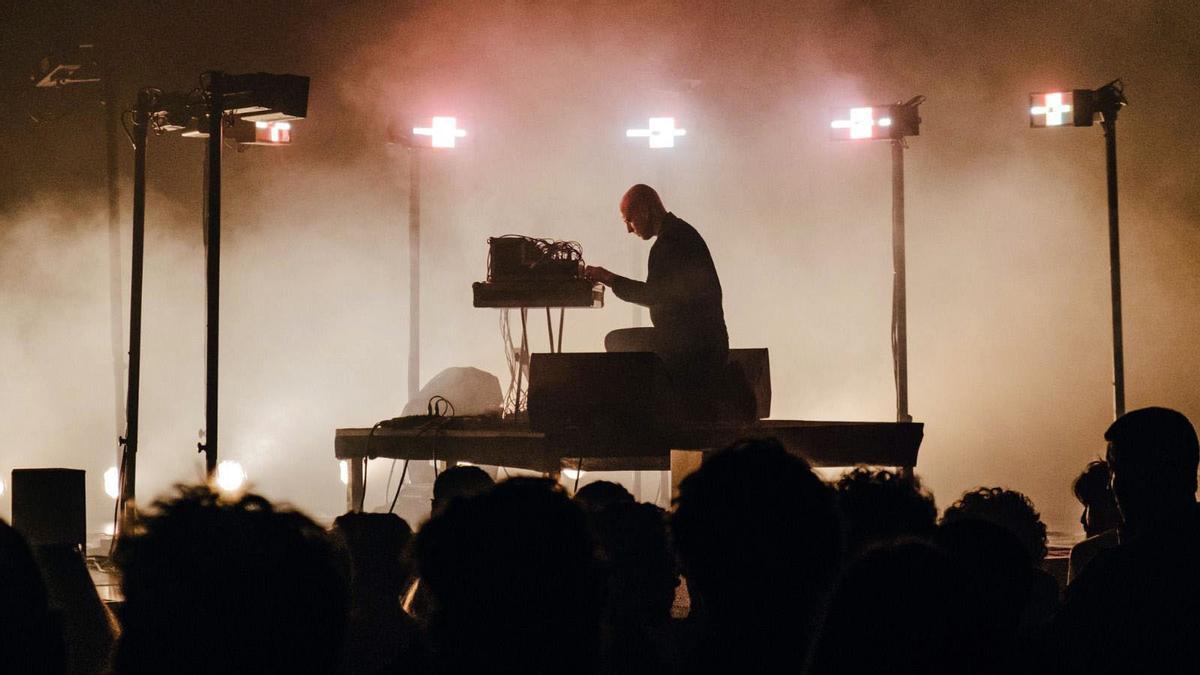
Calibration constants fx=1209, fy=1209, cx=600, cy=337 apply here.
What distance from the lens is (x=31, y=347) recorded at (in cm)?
1072

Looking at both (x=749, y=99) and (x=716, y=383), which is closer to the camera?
(x=716, y=383)

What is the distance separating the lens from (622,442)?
5039 mm

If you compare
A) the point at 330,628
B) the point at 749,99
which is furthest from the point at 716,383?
the point at 749,99

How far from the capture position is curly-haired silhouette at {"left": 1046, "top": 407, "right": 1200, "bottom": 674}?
6.46 feet

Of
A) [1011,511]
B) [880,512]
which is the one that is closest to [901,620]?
[880,512]

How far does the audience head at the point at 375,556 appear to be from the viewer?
2459 millimetres

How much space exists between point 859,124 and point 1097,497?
5853 mm

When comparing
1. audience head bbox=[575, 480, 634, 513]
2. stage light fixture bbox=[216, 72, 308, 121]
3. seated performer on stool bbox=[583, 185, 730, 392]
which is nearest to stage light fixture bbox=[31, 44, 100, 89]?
stage light fixture bbox=[216, 72, 308, 121]

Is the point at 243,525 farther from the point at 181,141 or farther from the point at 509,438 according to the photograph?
the point at 181,141

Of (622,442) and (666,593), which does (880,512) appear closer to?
(666,593)

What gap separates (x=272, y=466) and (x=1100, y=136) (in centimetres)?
830

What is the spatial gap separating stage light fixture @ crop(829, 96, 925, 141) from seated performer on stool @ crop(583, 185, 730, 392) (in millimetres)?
3988

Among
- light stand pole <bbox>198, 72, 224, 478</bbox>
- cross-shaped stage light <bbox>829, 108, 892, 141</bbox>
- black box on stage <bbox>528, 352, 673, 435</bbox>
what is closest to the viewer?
Result: black box on stage <bbox>528, 352, 673, 435</bbox>

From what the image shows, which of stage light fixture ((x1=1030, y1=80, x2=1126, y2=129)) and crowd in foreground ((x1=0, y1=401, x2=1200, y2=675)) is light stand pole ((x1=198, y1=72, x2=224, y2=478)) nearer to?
crowd in foreground ((x1=0, y1=401, x2=1200, y2=675))
